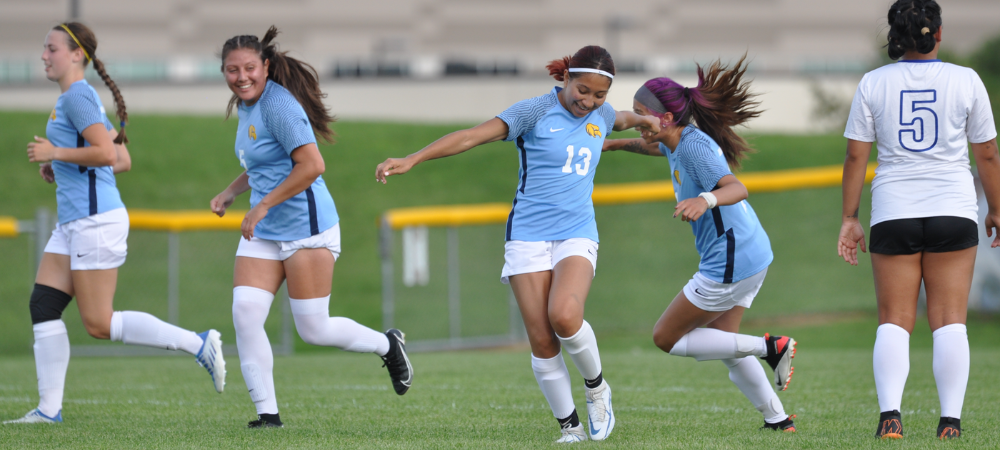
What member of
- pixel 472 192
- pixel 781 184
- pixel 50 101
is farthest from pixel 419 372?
pixel 50 101

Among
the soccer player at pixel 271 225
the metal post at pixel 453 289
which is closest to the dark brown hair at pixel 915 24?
the soccer player at pixel 271 225

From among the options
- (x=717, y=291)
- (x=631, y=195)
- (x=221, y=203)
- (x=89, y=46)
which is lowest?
(x=631, y=195)

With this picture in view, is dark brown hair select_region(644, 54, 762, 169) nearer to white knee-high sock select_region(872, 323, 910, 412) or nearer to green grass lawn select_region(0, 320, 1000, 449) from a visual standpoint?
white knee-high sock select_region(872, 323, 910, 412)

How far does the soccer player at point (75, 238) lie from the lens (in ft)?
17.1

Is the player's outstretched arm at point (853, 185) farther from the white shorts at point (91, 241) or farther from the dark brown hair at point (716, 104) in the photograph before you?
the white shorts at point (91, 241)

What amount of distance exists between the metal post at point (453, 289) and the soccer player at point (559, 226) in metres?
8.54

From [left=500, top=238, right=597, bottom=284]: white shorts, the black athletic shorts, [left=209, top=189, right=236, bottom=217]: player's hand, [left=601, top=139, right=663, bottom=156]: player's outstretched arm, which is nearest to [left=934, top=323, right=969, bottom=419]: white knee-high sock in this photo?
the black athletic shorts

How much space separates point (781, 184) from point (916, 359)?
12.8 feet

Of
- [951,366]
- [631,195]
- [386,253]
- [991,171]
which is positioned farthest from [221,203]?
[631,195]

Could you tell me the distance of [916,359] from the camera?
9.10 m

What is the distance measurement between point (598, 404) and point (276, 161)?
2056mm

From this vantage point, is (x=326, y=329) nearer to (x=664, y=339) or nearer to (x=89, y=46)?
(x=664, y=339)

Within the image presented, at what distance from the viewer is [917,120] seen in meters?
4.20

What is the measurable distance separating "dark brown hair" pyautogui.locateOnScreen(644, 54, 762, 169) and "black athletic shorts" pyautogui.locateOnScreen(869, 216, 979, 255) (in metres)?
1.12
